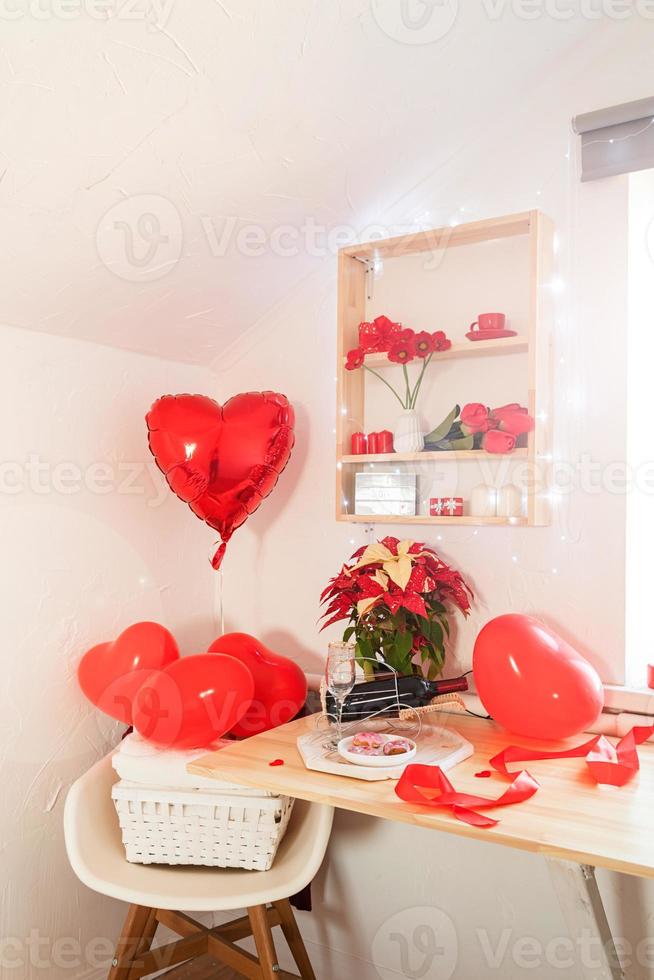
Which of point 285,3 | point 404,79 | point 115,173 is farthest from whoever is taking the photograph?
point 404,79

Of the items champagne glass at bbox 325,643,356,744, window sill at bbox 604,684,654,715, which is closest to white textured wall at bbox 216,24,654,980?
window sill at bbox 604,684,654,715

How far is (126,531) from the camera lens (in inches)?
90.3

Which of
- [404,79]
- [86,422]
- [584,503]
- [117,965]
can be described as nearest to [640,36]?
[404,79]

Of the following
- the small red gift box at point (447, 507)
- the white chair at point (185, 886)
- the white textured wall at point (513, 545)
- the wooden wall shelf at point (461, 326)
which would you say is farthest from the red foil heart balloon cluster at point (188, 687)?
the small red gift box at point (447, 507)

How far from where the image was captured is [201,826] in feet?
6.07

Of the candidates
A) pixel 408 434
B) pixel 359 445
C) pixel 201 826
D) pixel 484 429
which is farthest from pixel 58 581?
pixel 484 429

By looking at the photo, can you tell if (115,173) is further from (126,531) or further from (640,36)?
(640,36)

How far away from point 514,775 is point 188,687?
0.71 m

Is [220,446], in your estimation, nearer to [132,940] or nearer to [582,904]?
[132,940]

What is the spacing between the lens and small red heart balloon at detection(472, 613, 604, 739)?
5.61 ft

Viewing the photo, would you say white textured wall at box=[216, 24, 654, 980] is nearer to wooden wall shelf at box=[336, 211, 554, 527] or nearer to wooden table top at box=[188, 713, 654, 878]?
wooden wall shelf at box=[336, 211, 554, 527]

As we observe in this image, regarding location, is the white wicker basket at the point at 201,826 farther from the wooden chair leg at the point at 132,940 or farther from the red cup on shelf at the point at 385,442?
the red cup on shelf at the point at 385,442

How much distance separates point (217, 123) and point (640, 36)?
1.01 metres

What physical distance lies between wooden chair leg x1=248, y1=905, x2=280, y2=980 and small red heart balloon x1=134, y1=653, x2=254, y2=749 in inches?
15.2
